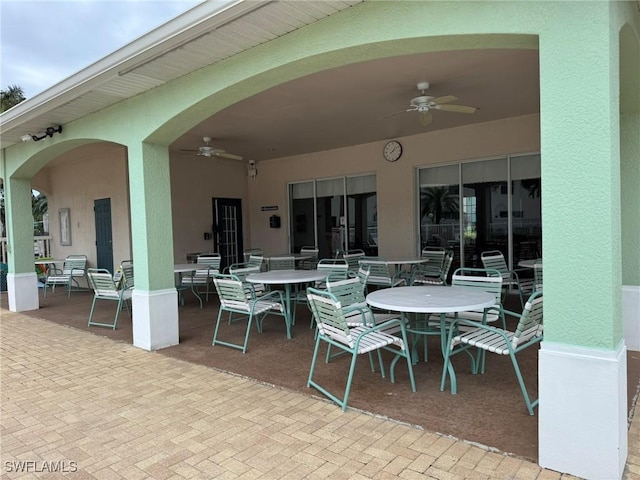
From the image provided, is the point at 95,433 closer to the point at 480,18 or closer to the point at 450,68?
the point at 480,18

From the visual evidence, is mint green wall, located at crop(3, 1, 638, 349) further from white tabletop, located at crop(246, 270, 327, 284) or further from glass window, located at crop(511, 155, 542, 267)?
glass window, located at crop(511, 155, 542, 267)

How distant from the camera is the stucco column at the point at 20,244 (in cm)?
669

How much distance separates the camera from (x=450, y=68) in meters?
4.16

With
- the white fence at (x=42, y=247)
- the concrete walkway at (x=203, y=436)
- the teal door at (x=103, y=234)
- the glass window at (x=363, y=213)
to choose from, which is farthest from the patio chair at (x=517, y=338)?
the white fence at (x=42, y=247)

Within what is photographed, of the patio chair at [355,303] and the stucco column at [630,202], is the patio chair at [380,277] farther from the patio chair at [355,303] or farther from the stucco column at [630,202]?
the stucco column at [630,202]

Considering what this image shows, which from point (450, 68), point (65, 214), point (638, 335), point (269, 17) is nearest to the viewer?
point (269, 17)

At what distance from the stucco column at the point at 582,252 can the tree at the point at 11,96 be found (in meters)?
17.5

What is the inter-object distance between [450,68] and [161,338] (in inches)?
155

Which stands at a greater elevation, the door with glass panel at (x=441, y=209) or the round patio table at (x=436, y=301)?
the door with glass panel at (x=441, y=209)

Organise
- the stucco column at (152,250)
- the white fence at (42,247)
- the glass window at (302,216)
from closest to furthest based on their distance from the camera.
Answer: the stucco column at (152,250), the glass window at (302,216), the white fence at (42,247)

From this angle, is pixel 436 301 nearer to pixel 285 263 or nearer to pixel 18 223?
pixel 285 263

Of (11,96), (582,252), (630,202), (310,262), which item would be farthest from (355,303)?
(11,96)

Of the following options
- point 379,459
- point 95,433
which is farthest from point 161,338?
point 379,459

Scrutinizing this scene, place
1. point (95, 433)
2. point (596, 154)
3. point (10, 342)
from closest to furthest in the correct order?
point (596, 154) → point (95, 433) → point (10, 342)
